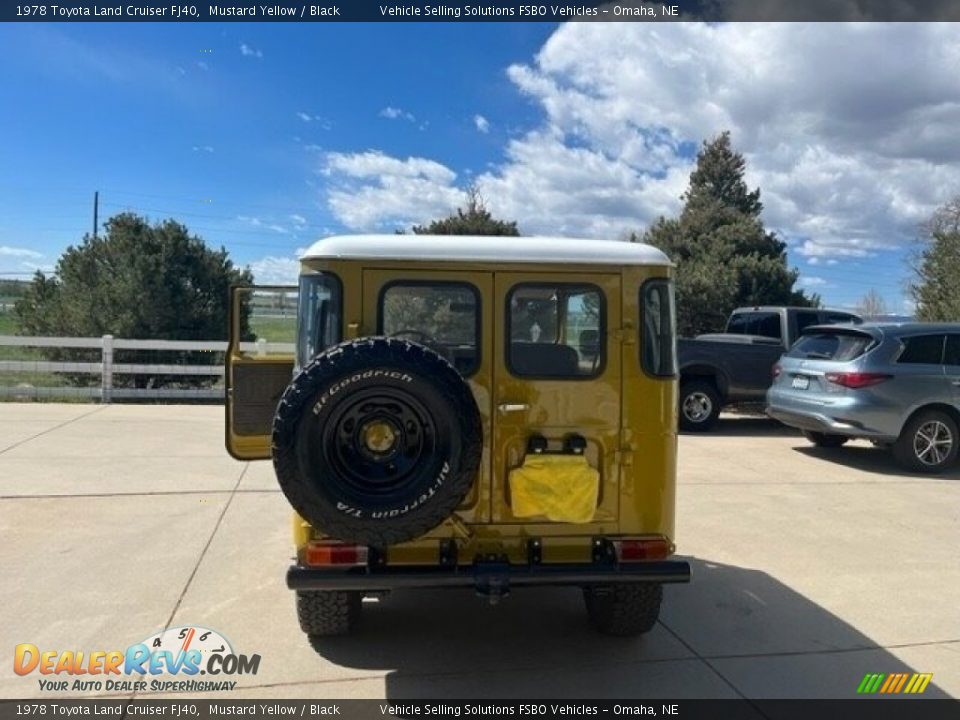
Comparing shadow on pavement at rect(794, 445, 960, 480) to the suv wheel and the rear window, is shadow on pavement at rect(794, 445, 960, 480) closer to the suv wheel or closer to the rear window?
the suv wheel

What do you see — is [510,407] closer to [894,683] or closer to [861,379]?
[894,683]

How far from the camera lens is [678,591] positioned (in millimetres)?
4926

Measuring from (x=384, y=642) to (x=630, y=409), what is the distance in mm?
1864

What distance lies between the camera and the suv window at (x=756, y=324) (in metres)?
12.2

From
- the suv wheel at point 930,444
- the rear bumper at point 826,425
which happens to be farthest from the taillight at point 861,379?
the suv wheel at point 930,444

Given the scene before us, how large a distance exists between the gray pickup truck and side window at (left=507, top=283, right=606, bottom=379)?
7.81 metres

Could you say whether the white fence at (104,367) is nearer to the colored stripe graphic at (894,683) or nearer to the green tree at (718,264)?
the green tree at (718,264)

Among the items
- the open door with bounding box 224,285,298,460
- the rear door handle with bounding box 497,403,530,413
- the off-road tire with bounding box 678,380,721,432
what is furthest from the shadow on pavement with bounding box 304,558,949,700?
the off-road tire with bounding box 678,380,721,432

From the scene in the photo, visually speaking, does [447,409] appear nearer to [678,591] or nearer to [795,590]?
[678,591]

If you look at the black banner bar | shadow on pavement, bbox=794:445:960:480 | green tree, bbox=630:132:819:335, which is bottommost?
the black banner bar

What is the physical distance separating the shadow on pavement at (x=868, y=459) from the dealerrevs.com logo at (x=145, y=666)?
7689 millimetres

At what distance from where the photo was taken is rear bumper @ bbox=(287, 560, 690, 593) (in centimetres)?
335

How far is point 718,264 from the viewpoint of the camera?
20812 millimetres

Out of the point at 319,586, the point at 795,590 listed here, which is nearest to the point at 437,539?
the point at 319,586
